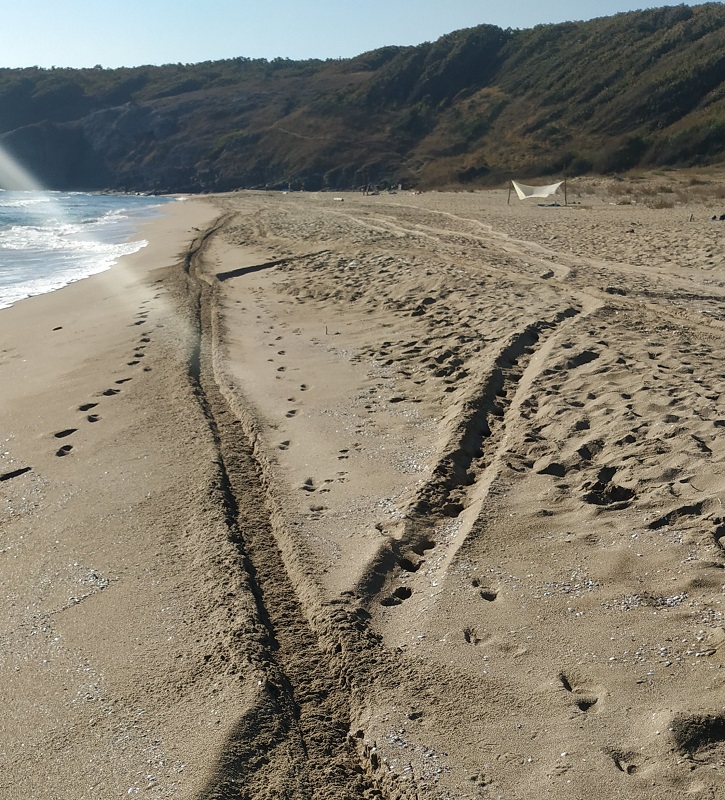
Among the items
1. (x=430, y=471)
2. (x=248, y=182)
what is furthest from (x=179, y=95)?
(x=430, y=471)

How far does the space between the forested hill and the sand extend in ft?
103

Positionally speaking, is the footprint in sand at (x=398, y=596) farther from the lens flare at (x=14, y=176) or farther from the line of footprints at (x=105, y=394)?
the lens flare at (x=14, y=176)

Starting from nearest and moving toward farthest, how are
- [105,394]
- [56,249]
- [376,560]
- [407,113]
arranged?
[376,560]
[105,394]
[56,249]
[407,113]

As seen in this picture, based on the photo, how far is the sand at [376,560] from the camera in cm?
262

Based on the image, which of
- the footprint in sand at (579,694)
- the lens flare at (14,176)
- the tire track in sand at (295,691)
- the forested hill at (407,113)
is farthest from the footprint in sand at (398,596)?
the lens flare at (14,176)

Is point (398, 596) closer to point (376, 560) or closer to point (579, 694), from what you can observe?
point (376, 560)

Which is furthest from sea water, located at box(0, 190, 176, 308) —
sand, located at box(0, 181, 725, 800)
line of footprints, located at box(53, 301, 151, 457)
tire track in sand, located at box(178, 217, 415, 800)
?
tire track in sand, located at box(178, 217, 415, 800)

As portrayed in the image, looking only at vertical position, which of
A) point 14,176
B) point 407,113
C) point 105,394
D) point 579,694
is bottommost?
point 579,694

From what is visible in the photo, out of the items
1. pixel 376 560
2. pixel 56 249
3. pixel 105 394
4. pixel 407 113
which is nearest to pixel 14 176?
pixel 407 113

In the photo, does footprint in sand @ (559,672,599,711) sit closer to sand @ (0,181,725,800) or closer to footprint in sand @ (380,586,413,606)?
sand @ (0,181,725,800)

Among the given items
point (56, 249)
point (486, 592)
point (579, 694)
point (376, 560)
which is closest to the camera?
point (579, 694)

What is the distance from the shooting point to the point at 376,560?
3.78 meters

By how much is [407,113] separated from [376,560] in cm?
6340

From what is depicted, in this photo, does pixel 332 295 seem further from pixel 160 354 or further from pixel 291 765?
pixel 291 765
